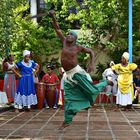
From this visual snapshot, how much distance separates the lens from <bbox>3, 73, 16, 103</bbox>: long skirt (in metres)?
14.2

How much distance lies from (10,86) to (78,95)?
639cm

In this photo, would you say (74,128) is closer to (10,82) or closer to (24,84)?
(24,84)

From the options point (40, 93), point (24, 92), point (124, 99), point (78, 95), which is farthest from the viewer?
point (40, 93)

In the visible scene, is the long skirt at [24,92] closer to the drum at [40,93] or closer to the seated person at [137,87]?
the drum at [40,93]

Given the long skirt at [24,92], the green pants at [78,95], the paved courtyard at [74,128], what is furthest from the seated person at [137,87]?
the green pants at [78,95]

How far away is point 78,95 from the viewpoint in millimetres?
8188

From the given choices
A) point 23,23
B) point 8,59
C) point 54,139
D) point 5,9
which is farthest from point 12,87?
point 54,139

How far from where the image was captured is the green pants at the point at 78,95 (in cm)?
801

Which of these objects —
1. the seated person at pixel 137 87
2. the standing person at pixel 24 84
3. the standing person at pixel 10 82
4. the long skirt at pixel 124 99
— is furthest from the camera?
the seated person at pixel 137 87

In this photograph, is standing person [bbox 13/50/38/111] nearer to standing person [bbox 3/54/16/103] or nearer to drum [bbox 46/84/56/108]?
standing person [bbox 3/54/16/103]

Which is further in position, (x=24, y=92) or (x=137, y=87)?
(x=137, y=87)

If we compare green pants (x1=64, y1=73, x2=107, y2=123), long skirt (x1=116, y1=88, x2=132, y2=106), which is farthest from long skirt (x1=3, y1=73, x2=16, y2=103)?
green pants (x1=64, y1=73, x2=107, y2=123)

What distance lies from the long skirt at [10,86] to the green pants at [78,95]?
623 cm

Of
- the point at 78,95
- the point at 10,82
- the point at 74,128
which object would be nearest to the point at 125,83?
the point at 10,82
